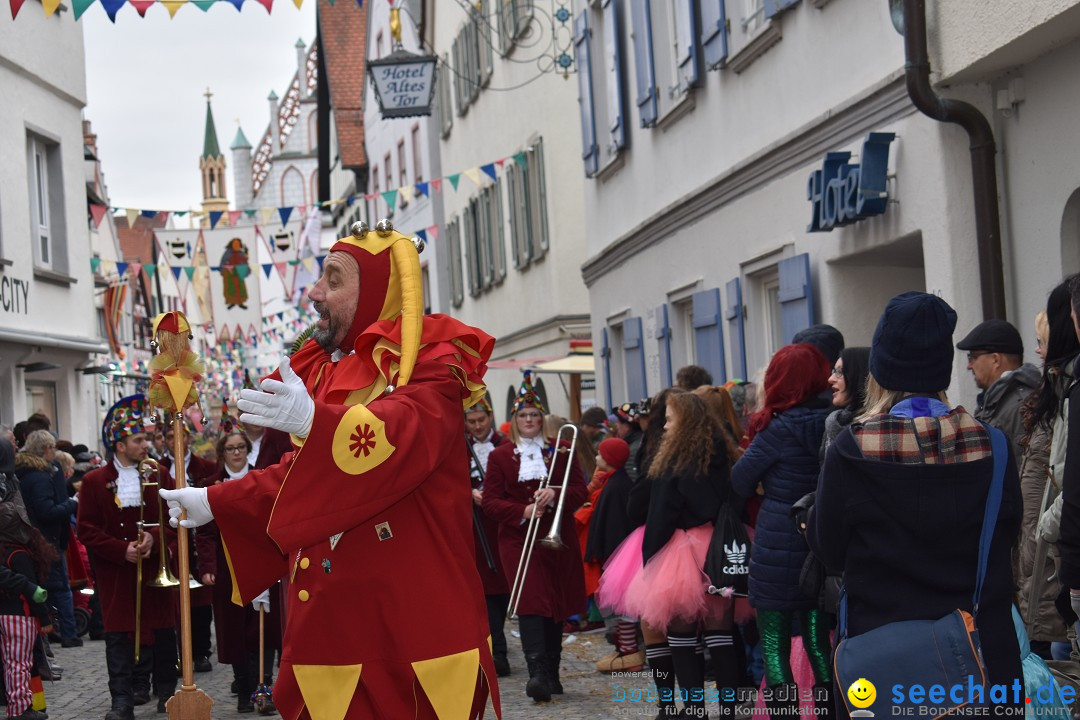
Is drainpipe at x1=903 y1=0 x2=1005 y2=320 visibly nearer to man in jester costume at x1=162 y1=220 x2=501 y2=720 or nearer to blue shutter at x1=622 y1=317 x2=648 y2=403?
man in jester costume at x1=162 y1=220 x2=501 y2=720

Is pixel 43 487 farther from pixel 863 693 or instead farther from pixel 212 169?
pixel 212 169

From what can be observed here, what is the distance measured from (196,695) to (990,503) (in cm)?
254

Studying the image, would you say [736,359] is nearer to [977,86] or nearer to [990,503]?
[977,86]

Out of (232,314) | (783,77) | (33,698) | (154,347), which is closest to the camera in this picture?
(154,347)

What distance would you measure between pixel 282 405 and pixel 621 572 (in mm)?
4462

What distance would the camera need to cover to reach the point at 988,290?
8570mm

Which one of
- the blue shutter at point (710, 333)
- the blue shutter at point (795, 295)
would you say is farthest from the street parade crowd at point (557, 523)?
the blue shutter at point (710, 333)

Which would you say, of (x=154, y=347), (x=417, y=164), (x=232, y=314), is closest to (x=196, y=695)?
(x=154, y=347)

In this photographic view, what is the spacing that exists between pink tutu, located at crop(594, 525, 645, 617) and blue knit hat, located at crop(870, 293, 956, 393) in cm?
393

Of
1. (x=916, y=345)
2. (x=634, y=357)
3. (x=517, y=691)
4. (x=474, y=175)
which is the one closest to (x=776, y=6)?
(x=517, y=691)

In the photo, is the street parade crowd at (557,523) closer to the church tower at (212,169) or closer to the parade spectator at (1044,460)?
the parade spectator at (1044,460)

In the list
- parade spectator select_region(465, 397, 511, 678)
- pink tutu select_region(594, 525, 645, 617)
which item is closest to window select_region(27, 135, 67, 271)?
parade spectator select_region(465, 397, 511, 678)

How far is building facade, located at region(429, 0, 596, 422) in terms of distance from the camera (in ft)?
70.6

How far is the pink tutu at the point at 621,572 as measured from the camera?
8211mm
